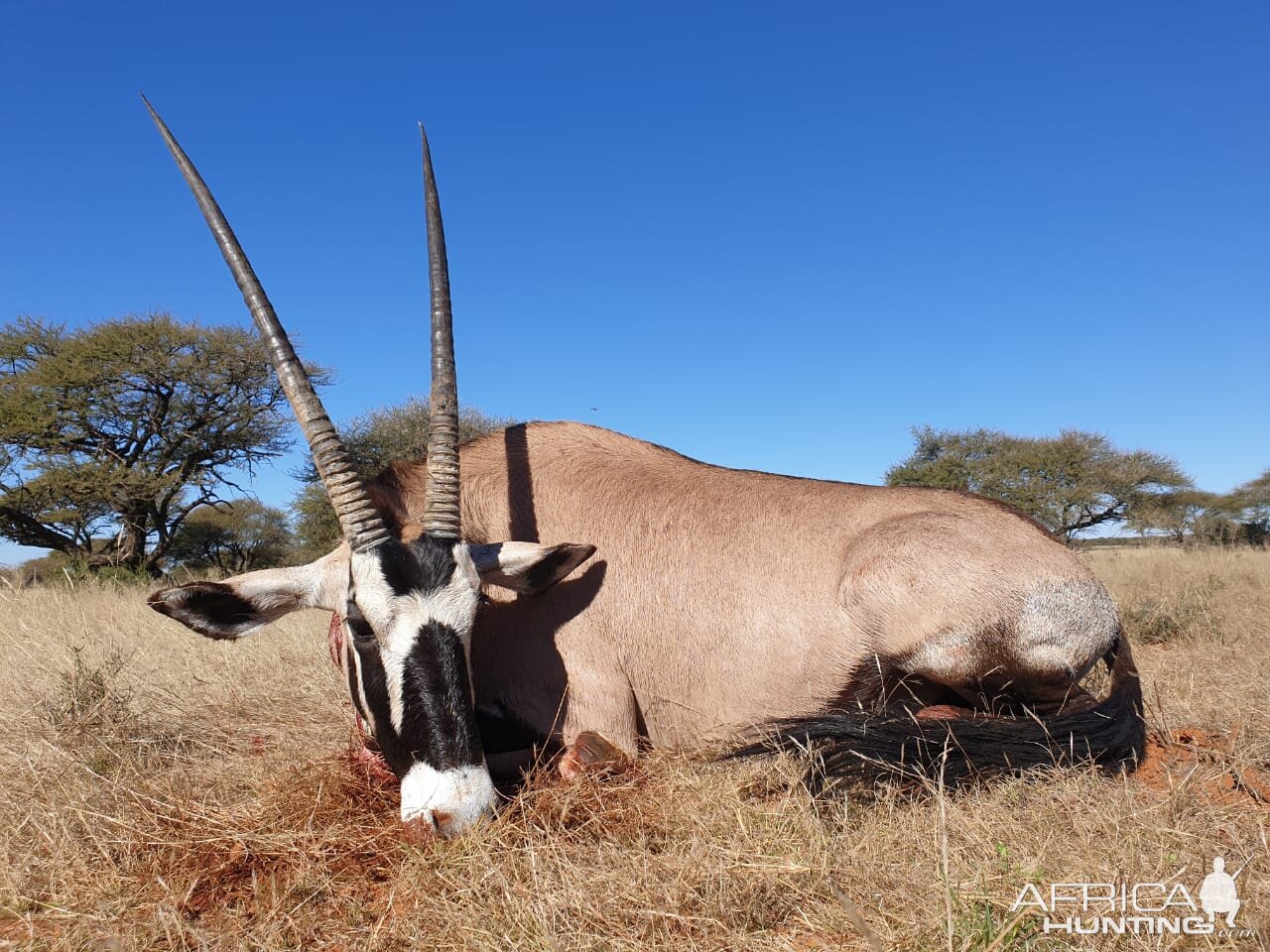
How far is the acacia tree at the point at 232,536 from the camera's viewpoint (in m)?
27.5

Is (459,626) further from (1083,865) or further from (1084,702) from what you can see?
(1084,702)

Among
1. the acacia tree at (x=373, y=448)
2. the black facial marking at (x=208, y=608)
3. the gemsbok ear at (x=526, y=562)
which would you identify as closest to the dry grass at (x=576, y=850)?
the black facial marking at (x=208, y=608)

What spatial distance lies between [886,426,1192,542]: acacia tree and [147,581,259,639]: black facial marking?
24.8m

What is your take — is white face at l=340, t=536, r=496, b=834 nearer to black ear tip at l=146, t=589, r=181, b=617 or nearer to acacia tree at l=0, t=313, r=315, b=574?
black ear tip at l=146, t=589, r=181, b=617

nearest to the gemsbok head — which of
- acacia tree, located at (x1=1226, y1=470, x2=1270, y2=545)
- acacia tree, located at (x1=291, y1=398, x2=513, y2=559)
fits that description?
acacia tree, located at (x1=291, y1=398, x2=513, y2=559)

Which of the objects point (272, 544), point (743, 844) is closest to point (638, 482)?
point (743, 844)

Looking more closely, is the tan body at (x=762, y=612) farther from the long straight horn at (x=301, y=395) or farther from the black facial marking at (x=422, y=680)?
the black facial marking at (x=422, y=680)

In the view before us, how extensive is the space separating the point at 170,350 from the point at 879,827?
22.6 m

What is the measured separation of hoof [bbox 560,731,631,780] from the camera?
3.36 meters

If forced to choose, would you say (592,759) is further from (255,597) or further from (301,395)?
(301,395)

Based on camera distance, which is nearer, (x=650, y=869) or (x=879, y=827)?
(x=650, y=869)

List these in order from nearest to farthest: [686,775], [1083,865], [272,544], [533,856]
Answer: [1083,865]
[533,856]
[686,775]
[272,544]

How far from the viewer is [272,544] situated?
29125mm

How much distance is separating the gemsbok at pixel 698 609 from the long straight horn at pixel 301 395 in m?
0.01
